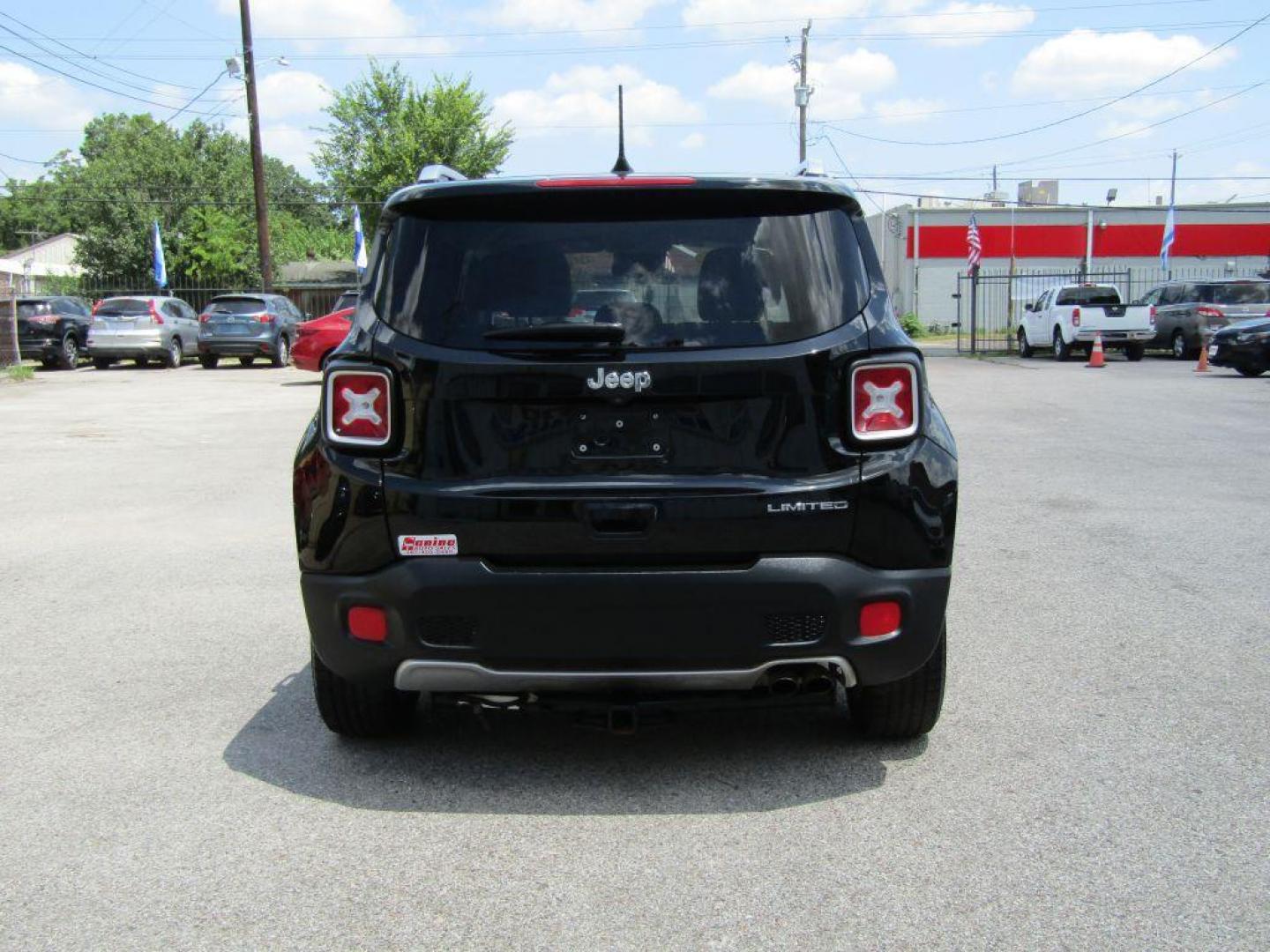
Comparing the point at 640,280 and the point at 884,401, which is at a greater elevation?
the point at 640,280

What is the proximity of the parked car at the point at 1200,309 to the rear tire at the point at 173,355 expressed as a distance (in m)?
23.5

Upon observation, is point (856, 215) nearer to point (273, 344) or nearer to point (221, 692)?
point (221, 692)

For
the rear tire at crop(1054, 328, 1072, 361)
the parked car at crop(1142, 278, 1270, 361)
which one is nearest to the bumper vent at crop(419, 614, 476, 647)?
the parked car at crop(1142, 278, 1270, 361)

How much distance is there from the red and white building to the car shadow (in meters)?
50.6

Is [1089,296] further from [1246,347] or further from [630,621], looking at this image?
[630,621]

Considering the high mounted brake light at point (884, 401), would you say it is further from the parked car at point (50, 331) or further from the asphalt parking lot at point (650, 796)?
the parked car at point (50, 331)

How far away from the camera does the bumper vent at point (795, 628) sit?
3580 millimetres

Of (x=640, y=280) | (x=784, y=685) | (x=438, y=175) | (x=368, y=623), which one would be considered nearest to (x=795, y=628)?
(x=784, y=685)

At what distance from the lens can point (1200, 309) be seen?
2917cm

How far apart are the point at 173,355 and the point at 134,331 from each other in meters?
1.12

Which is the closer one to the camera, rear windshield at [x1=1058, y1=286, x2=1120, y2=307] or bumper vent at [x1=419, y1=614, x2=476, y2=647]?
bumper vent at [x1=419, y1=614, x2=476, y2=647]

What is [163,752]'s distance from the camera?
425 centimetres

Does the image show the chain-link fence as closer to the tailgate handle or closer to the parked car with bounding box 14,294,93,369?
the parked car with bounding box 14,294,93,369

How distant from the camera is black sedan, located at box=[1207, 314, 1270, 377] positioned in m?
21.9
